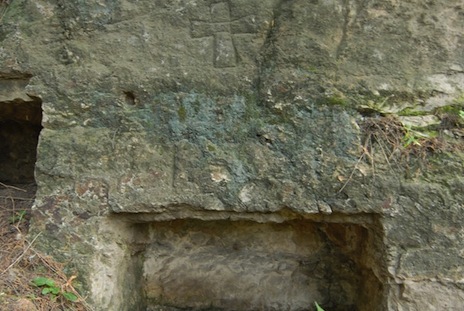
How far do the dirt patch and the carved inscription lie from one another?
4.03 feet

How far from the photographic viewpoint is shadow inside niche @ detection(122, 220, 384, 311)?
8.21 feet

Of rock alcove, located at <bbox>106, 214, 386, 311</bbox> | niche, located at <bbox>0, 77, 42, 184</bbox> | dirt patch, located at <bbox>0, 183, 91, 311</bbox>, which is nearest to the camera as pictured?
dirt patch, located at <bbox>0, 183, 91, 311</bbox>

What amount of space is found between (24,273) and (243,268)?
112 centimetres

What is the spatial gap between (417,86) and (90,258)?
169 centimetres

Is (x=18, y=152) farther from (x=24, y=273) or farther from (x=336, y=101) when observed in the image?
(x=336, y=101)

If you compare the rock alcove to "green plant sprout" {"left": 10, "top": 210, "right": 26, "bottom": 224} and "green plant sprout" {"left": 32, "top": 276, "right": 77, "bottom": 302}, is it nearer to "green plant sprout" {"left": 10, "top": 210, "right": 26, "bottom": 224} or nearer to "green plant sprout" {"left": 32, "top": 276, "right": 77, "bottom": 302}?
"green plant sprout" {"left": 32, "top": 276, "right": 77, "bottom": 302}

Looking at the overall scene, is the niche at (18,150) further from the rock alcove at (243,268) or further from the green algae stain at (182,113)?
the green algae stain at (182,113)

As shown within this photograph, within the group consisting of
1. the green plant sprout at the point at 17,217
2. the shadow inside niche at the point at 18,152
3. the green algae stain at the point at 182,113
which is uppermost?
the green algae stain at the point at 182,113

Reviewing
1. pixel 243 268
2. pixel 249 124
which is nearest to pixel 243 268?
pixel 243 268

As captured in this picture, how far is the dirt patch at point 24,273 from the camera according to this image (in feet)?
6.34

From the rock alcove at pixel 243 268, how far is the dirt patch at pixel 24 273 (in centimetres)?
50

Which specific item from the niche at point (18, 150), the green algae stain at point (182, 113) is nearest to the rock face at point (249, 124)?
the green algae stain at point (182, 113)

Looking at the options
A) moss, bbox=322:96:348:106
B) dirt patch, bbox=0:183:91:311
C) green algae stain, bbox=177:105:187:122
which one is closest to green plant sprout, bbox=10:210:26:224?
dirt patch, bbox=0:183:91:311

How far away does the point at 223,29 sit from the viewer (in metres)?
2.17
